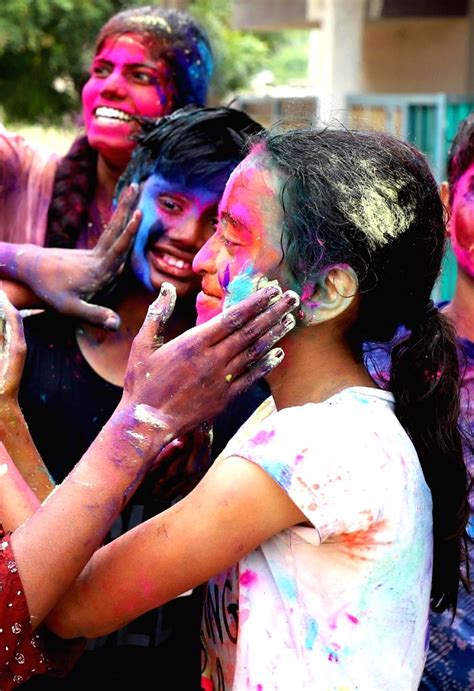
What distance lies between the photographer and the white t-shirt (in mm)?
1521

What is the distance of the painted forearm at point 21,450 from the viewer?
1830 millimetres

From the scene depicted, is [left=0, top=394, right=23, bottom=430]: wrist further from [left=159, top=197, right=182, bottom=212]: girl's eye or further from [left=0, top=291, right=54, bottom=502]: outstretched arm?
[left=159, top=197, right=182, bottom=212]: girl's eye

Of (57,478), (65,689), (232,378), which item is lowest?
(65,689)

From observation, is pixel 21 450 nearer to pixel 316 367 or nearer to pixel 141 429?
pixel 141 429

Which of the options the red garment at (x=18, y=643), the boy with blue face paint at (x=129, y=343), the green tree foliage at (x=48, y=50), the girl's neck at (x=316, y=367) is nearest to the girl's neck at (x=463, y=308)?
the boy with blue face paint at (x=129, y=343)

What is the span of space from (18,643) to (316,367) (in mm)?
635

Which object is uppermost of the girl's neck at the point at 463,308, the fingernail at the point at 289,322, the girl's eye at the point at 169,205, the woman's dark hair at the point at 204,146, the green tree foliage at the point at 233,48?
the woman's dark hair at the point at 204,146

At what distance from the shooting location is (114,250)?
2.27 meters

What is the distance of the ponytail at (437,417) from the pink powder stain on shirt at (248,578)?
35 centimetres

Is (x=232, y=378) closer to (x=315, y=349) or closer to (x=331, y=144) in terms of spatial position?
(x=315, y=349)

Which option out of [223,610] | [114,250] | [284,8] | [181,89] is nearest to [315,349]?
[223,610]

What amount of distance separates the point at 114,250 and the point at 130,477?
31.5 inches

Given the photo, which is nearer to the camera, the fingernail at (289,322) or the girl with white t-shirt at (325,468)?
the girl with white t-shirt at (325,468)

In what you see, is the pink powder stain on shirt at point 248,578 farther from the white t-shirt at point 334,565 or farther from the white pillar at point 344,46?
the white pillar at point 344,46
